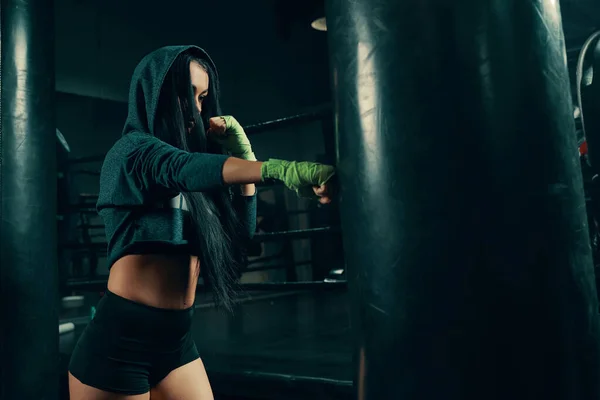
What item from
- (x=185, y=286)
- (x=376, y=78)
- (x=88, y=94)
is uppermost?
(x=88, y=94)

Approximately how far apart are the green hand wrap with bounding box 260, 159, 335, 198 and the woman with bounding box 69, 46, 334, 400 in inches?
12.3

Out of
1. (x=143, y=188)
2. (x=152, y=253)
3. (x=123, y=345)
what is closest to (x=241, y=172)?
(x=143, y=188)

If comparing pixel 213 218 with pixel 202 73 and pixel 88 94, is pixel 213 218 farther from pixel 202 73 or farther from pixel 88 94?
pixel 88 94

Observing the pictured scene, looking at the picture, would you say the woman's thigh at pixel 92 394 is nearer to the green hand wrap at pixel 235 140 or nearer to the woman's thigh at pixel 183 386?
the woman's thigh at pixel 183 386

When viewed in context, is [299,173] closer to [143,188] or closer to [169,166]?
[169,166]

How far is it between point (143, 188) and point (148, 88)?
0.30 metres

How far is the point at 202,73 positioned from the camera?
1494 millimetres

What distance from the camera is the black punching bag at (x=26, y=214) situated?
2273mm

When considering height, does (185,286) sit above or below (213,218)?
below

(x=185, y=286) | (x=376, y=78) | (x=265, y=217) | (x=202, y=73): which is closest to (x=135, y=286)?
(x=185, y=286)

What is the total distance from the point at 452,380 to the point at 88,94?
6.31 m

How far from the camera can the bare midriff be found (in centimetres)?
137

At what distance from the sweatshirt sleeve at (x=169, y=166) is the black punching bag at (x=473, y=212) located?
0.33m

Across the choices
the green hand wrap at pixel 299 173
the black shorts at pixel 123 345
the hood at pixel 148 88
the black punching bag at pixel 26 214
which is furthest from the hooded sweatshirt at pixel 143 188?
the black punching bag at pixel 26 214
